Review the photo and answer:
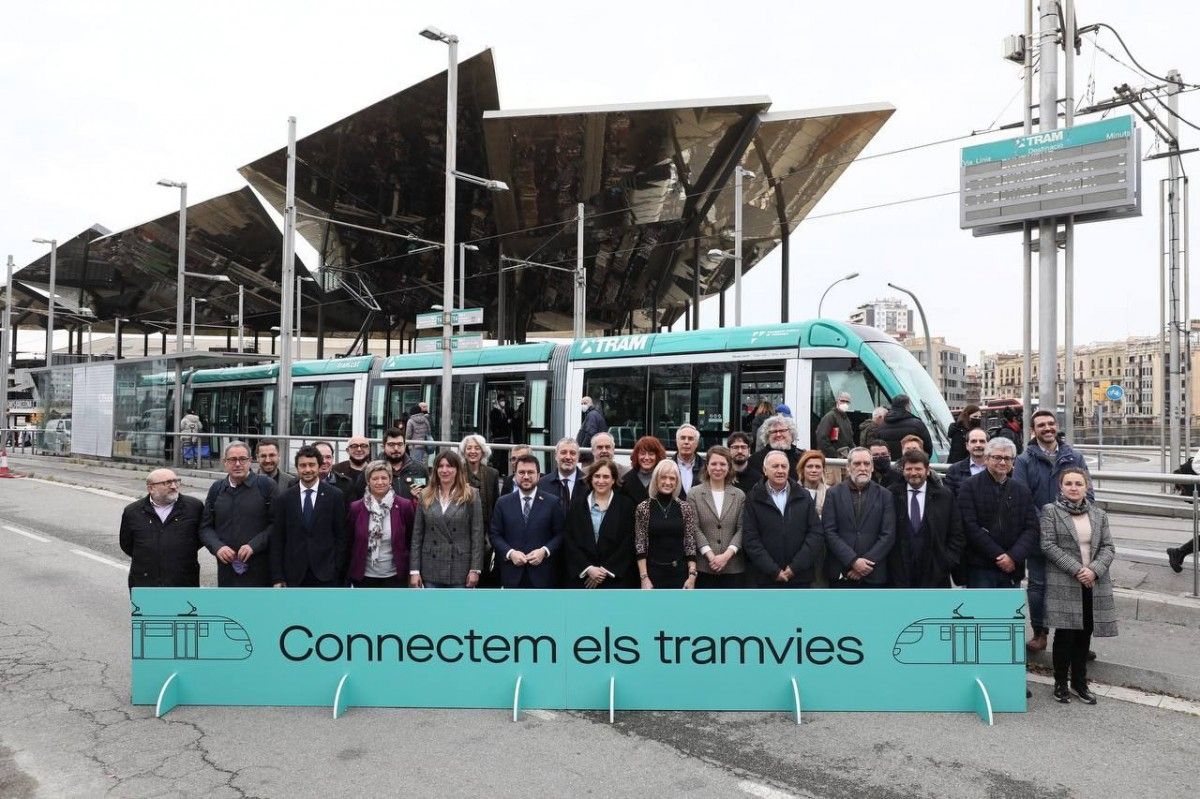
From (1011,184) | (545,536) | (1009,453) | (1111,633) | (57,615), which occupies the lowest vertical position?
(57,615)

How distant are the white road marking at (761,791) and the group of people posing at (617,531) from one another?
6.15 feet

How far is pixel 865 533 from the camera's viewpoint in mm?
5938

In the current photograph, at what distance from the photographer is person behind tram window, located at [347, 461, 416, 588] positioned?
6.08 meters

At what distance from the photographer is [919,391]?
12719 mm

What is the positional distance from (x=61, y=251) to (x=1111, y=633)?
2384 inches

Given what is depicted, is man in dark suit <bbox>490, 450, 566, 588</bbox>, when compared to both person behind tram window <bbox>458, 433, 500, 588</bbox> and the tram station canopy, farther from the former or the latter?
the tram station canopy

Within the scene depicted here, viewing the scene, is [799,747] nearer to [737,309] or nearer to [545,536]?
[545,536]

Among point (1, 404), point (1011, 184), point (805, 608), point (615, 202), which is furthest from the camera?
point (615, 202)

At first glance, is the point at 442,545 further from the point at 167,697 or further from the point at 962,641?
the point at 962,641

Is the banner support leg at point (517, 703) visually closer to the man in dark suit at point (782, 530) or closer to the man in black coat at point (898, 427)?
the man in dark suit at point (782, 530)

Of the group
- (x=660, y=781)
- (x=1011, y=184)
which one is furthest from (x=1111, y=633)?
(x=1011, y=184)

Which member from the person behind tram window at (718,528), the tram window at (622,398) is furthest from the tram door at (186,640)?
the tram window at (622,398)

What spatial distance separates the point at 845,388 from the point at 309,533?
28.5ft

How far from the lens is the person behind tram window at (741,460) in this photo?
278 inches
